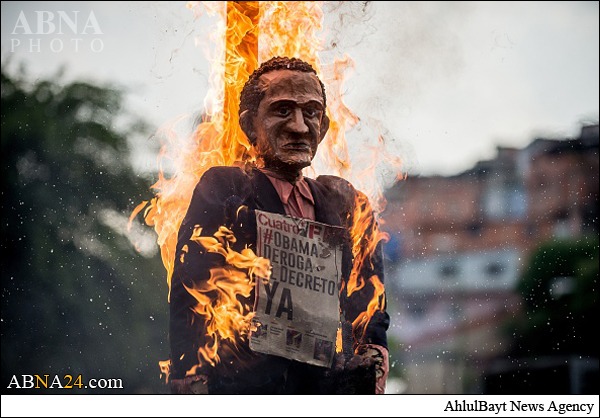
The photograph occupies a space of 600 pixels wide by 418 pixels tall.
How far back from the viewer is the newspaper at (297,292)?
18.8 ft

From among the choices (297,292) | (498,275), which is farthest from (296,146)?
(498,275)

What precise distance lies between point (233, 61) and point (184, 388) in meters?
2.22

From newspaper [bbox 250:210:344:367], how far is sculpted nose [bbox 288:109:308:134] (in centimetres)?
53

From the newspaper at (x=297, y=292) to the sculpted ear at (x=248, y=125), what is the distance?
20.8 inches

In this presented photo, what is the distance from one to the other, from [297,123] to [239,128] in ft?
1.71

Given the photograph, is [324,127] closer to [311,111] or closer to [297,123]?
[311,111]

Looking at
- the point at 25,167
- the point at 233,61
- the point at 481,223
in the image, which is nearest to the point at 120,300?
the point at 25,167

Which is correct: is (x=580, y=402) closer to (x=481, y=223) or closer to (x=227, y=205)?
(x=227, y=205)

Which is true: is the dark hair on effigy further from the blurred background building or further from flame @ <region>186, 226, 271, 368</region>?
the blurred background building

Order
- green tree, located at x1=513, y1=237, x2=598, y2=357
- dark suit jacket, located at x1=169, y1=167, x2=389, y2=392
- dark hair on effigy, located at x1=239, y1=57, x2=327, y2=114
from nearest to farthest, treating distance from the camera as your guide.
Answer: dark suit jacket, located at x1=169, y1=167, x2=389, y2=392, dark hair on effigy, located at x1=239, y1=57, x2=327, y2=114, green tree, located at x1=513, y1=237, x2=598, y2=357

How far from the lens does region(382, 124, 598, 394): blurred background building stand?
16250mm

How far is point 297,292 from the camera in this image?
5832 mm

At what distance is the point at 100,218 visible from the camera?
12.9m

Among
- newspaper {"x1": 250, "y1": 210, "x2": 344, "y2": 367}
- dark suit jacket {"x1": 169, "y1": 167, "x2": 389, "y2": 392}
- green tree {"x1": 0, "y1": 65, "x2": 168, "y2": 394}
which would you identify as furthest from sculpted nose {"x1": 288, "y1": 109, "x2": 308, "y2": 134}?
green tree {"x1": 0, "y1": 65, "x2": 168, "y2": 394}
